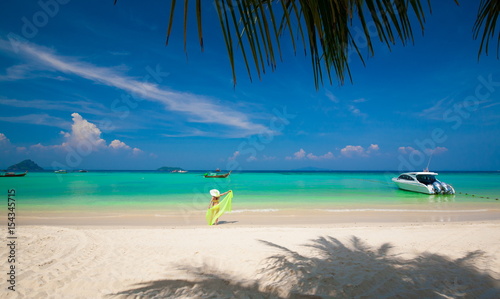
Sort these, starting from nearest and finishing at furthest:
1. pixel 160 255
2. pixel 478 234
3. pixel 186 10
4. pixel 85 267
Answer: pixel 186 10
pixel 85 267
pixel 160 255
pixel 478 234

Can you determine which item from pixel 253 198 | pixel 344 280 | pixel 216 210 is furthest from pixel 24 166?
pixel 344 280

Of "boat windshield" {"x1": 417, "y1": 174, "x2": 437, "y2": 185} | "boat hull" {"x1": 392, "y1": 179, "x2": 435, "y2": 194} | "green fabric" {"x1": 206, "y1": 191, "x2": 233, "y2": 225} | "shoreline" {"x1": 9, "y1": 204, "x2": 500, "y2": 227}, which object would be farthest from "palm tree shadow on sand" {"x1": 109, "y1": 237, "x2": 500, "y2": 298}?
"boat windshield" {"x1": 417, "y1": 174, "x2": 437, "y2": 185}

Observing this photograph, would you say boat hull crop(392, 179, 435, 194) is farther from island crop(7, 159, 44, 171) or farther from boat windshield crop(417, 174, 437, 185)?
island crop(7, 159, 44, 171)

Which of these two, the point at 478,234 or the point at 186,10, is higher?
the point at 186,10

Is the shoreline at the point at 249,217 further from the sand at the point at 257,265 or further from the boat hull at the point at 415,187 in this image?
the boat hull at the point at 415,187

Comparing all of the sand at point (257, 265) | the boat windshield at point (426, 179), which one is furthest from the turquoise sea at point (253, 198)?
the sand at point (257, 265)

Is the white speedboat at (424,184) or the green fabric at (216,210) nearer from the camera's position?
the green fabric at (216,210)

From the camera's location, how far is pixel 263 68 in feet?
4.05

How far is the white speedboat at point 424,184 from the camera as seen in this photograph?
1952 centimetres

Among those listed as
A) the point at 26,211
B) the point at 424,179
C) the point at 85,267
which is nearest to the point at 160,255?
the point at 85,267

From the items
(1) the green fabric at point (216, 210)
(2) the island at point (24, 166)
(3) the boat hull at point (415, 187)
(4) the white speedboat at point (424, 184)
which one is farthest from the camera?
(2) the island at point (24, 166)

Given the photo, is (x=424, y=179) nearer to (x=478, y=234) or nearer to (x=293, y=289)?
(x=478, y=234)

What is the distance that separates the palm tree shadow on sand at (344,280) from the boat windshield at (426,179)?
64.5 ft

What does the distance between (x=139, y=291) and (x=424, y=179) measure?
25.0 metres
